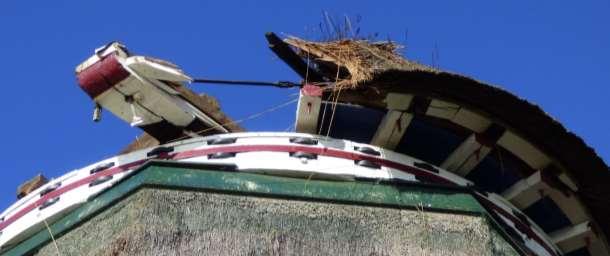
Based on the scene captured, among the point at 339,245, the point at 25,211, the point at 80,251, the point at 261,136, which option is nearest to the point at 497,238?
the point at 339,245

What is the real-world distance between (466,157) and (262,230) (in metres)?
2.41

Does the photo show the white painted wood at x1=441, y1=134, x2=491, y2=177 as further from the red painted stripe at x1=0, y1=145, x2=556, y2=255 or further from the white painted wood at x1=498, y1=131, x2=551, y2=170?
the red painted stripe at x1=0, y1=145, x2=556, y2=255

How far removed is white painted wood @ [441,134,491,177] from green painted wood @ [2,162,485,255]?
0.77 metres

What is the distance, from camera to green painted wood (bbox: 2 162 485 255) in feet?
35.9

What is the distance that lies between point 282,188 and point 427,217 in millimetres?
1144

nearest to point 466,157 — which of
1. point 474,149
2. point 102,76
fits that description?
point 474,149

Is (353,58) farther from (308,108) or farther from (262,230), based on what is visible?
(262,230)

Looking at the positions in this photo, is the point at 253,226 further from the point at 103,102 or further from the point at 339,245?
the point at 103,102

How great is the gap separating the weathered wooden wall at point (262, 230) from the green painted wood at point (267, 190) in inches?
3.0

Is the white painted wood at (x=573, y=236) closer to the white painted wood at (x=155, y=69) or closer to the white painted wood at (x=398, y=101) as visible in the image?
the white painted wood at (x=398, y=101)

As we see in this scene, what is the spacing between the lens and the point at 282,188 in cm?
1101

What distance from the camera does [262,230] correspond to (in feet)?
34.3

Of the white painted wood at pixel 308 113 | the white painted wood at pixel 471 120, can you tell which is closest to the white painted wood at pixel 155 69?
the white painted wood at pixel 308 113

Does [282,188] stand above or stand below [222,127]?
below
